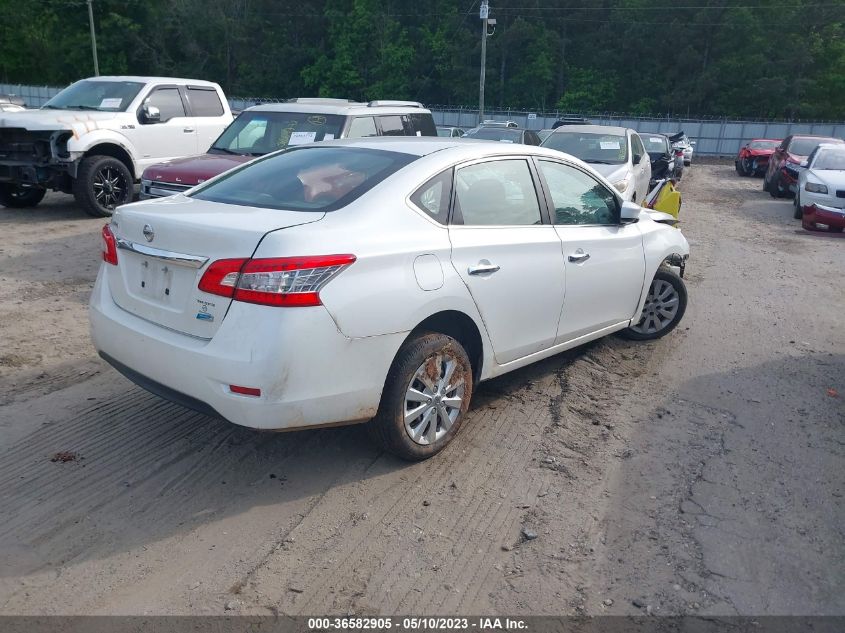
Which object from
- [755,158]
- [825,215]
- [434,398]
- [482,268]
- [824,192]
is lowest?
[755,158]

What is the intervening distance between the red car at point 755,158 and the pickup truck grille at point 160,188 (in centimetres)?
2474

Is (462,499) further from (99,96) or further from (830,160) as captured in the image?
(830,160)

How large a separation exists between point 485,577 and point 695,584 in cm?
93

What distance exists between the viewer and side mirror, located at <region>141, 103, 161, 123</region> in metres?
11.0

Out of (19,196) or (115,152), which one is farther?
(19,196)

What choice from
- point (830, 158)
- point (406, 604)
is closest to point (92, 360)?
point (406, 604)

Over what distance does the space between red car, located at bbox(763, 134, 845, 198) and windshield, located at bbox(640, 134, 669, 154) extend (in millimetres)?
2939

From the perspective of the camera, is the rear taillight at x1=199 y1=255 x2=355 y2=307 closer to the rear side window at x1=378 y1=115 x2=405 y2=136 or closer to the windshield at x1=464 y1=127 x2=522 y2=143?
the rear side window at x1=378 y1=115 x2=405 y2=136

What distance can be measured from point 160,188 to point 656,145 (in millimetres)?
16138

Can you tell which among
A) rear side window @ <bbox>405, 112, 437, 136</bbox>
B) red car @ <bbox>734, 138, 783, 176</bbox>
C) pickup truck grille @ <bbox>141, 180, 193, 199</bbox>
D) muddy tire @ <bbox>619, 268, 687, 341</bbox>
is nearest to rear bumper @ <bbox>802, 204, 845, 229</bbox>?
rear side window @ <bbox>405, 112, 437, 136</bbox>

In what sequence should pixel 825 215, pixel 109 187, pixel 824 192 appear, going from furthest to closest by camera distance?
pixel 824 192 → pixel 825 215 → pixel 109 187

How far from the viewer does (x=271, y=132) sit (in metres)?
9.30

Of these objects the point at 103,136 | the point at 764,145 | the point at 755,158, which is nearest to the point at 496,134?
the point at 103,136

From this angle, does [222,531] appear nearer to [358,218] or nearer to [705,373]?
[358,218]
